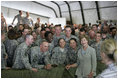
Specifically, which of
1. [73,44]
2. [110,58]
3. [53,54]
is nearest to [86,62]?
[73,44]

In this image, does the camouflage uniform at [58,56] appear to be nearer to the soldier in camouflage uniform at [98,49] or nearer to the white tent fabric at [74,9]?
the soldier in camouflage uniform at [98,49]

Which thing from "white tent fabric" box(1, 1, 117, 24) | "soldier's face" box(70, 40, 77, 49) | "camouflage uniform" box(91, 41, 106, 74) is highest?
"white tent fabric" box(1, 1, 117, 24)

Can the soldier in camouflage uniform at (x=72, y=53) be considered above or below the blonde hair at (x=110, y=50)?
below

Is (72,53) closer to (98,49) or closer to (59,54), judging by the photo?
(59,54)

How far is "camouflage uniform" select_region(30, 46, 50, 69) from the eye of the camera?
5.88ft

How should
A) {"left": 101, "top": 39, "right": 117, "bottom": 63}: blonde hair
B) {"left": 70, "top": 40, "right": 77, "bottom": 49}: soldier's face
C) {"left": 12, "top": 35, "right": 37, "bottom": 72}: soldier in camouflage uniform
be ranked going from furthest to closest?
{"left": 70, "top": 40, "right": 77, "bottom": 49}: soldier's face < {"left": 12, "top": 35, "right": 37, "bottom": 72}: soldier in camouflage uniform < {"left": 101, "top": 39, "right": 117, "bottom": 63}: blonde hair

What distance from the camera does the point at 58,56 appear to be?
6.35 ft

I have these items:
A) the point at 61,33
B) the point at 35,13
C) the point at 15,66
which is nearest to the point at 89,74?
the point at 61,33

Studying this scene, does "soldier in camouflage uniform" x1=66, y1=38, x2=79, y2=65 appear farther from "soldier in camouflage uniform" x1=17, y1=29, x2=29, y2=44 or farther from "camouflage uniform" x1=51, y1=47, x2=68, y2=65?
"soldier in camouflage uniform" x1=17, y1=29, x2=29, y2=44

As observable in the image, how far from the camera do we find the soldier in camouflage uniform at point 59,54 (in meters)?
1.92

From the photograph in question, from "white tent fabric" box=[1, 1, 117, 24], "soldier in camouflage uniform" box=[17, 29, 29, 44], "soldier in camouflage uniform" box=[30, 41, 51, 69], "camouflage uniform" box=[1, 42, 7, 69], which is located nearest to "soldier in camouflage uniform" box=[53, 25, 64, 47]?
"soldier in camouflage uniform" box=[30, 41, 51, 69]

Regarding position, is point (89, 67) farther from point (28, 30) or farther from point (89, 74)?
point (28, 30)

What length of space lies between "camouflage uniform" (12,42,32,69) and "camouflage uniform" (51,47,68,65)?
0.34 meters

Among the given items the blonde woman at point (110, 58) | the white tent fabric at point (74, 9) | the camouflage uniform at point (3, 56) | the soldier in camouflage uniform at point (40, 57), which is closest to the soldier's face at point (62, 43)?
the soldier in camouflage uniform at point (40, 57)
